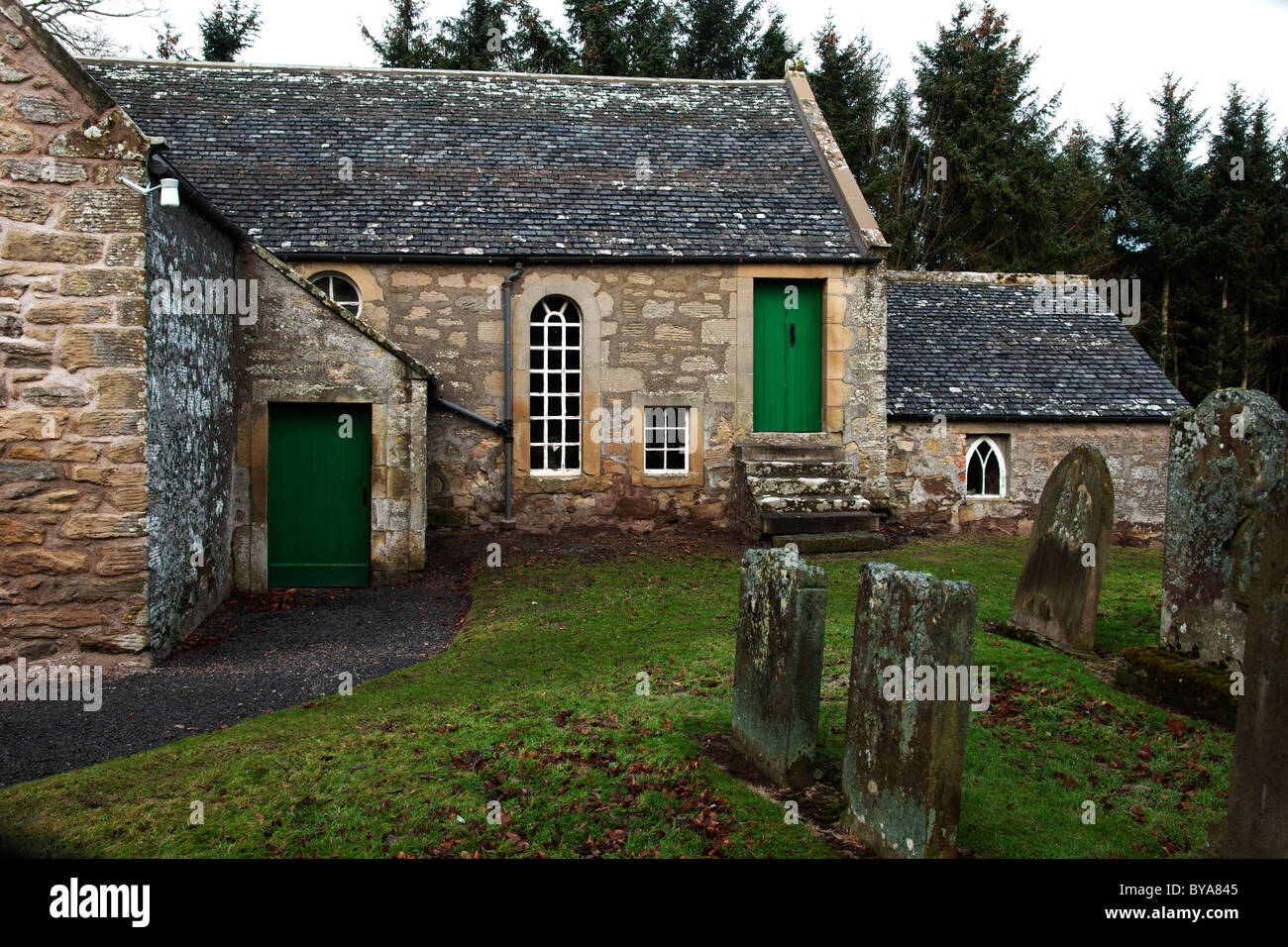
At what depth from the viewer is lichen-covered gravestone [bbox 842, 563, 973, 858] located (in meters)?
4.34

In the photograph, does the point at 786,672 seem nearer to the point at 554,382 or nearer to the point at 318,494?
the point at 318,494

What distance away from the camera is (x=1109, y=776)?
5746mm

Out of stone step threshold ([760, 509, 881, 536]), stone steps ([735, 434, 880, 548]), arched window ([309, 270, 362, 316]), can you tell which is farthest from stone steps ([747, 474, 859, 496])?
arched window ([309, 270, 362, 316])

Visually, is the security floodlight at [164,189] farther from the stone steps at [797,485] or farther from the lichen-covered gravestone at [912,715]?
the stone steps at [797,485]

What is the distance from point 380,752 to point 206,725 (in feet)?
5.90

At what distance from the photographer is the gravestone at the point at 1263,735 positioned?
144 inches

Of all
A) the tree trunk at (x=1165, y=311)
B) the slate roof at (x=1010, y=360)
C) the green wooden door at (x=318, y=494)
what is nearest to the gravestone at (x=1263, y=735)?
the green wooden door at (x=318, y=494)

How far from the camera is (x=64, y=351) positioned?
820 centimetres

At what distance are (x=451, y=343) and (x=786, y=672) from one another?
10.2 meters

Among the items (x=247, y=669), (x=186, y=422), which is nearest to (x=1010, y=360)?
(x=186, y=422)

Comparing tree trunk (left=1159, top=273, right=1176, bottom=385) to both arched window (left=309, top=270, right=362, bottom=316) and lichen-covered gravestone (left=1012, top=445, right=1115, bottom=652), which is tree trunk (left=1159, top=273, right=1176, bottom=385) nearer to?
lichen-covered gravestone (left=1012, top=445, right=1115, bottom=652)

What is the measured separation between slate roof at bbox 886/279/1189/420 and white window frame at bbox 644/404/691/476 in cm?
354
